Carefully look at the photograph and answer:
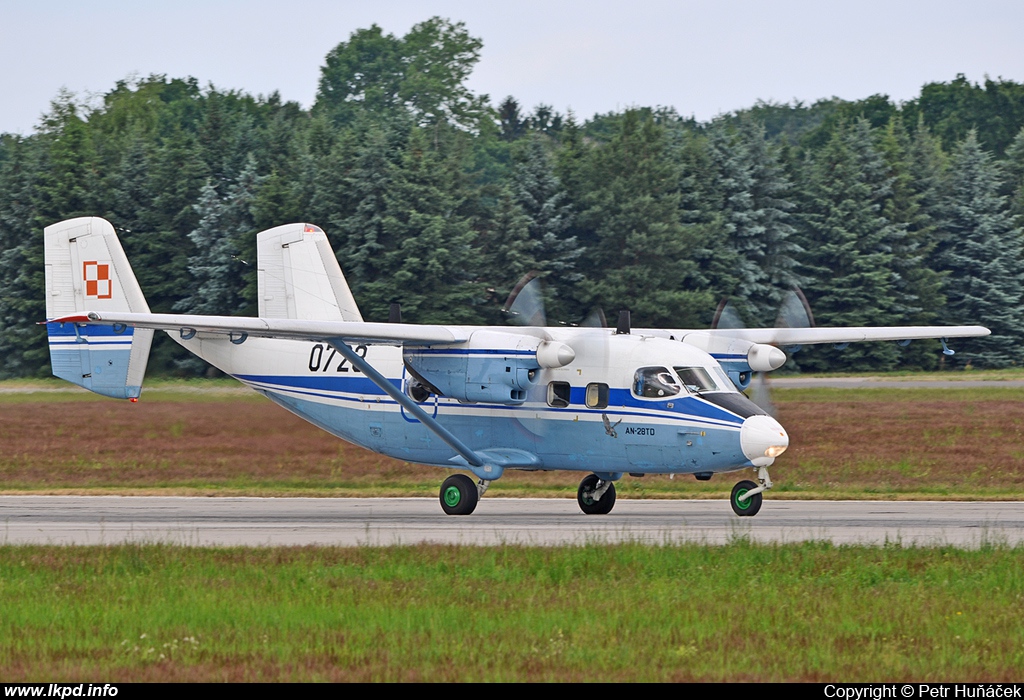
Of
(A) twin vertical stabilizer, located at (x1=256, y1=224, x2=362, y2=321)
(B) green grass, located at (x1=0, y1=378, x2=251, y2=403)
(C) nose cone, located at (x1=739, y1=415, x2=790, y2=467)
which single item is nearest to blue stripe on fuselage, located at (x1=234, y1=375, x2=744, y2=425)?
(C) nose cone, located at (x1=739, y1=415, x2=790, y2=467)

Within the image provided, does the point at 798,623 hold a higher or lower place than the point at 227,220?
lower

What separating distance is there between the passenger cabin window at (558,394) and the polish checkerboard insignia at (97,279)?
389 inches

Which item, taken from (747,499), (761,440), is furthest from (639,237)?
(761,440)

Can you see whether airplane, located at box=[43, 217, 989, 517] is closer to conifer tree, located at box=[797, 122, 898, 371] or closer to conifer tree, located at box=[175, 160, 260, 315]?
conifer tree, located at box=[175, 160, 260, 315]

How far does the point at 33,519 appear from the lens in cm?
2345

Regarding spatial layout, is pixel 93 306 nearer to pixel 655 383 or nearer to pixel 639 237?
pixel 655 383

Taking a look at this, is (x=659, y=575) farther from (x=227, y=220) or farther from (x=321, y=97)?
(x=321, y=97)

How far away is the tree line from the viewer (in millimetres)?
57750

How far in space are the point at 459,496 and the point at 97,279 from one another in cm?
915

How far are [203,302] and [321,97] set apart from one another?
214ft

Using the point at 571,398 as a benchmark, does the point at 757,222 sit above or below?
above

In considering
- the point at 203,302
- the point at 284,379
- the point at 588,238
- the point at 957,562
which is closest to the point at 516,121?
the point at 588,238

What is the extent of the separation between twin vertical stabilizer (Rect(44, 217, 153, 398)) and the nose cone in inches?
492

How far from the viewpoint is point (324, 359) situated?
2648cm
